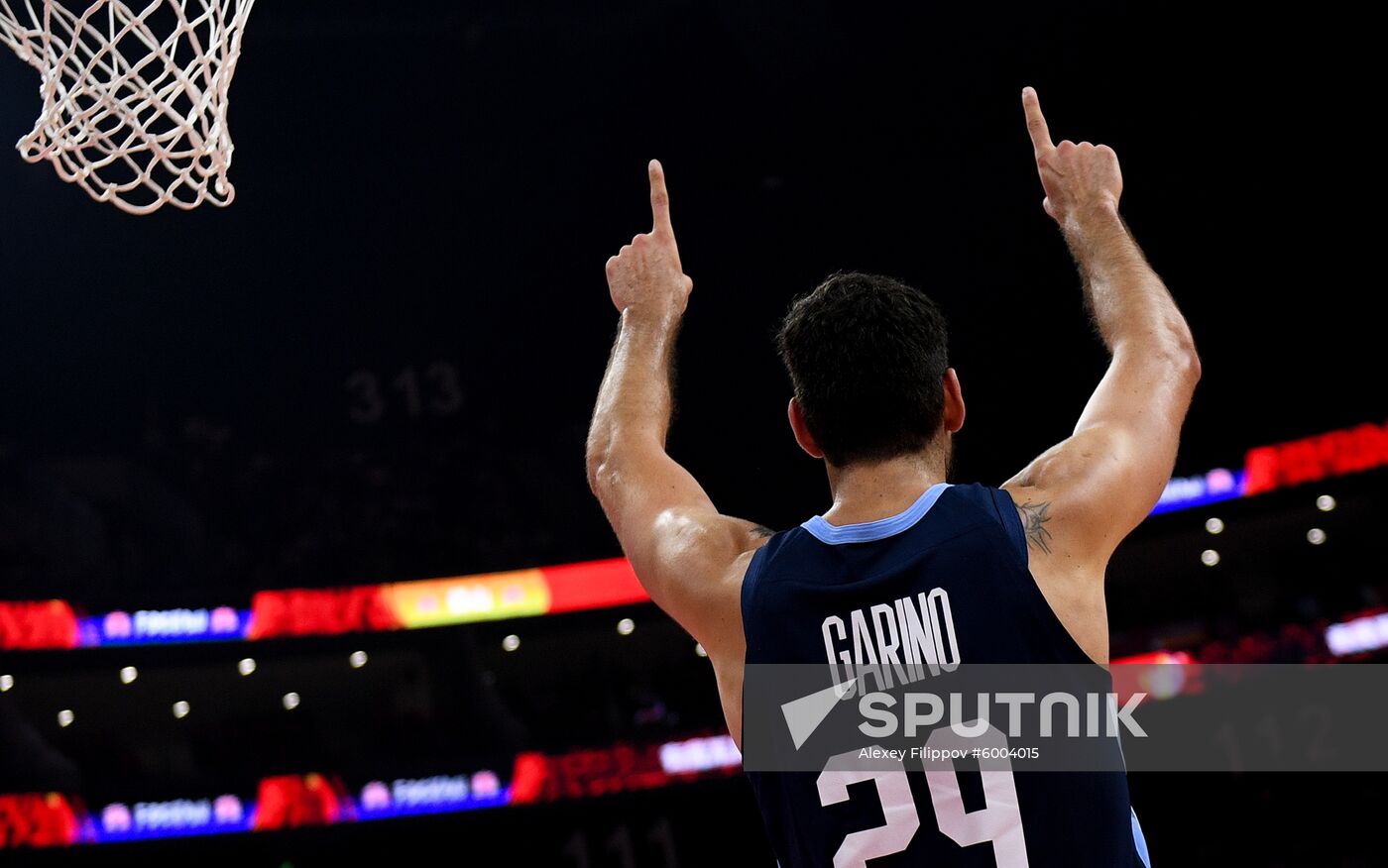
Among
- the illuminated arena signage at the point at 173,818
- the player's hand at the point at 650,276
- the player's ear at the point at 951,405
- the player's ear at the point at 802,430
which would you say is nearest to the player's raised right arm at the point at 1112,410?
the player's ear at the point at 951,405

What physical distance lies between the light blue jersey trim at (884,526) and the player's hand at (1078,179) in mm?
672

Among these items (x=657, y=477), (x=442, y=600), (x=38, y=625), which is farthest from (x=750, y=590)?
(x=38, y=625)

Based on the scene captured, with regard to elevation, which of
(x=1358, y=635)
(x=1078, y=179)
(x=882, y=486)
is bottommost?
(x=882, y=486)

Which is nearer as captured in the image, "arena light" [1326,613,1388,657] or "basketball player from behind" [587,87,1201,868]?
"basketball player from behind" [587,87,1201,868]

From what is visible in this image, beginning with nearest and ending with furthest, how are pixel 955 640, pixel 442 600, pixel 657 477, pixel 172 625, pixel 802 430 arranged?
pixel 955 640 → pixel 802 430 → pixel 657 477 → pixel 172 625 → pixel 442 600

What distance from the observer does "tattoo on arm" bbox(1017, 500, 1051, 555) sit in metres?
1.64

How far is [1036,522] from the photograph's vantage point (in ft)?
5.46

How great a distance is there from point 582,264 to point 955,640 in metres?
13.5

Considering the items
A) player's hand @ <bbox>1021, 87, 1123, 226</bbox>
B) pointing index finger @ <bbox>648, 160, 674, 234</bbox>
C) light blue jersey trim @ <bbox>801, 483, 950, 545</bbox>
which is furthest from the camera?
pointing index finger @ <bbox>648, 160, 674, 234</bbox>

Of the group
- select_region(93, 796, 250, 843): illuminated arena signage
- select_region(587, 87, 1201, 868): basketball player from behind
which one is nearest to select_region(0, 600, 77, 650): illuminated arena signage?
select_region(93, 796, 250, 843): illuminated arena signage

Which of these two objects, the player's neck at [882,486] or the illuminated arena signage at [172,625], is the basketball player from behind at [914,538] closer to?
the player's neck at [882,486]

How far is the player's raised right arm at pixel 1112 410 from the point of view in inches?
66.1

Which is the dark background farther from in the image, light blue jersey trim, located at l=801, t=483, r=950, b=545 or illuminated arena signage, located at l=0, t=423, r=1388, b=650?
light blue jersey trim, located at l=801, t=483, r=950, b=545
